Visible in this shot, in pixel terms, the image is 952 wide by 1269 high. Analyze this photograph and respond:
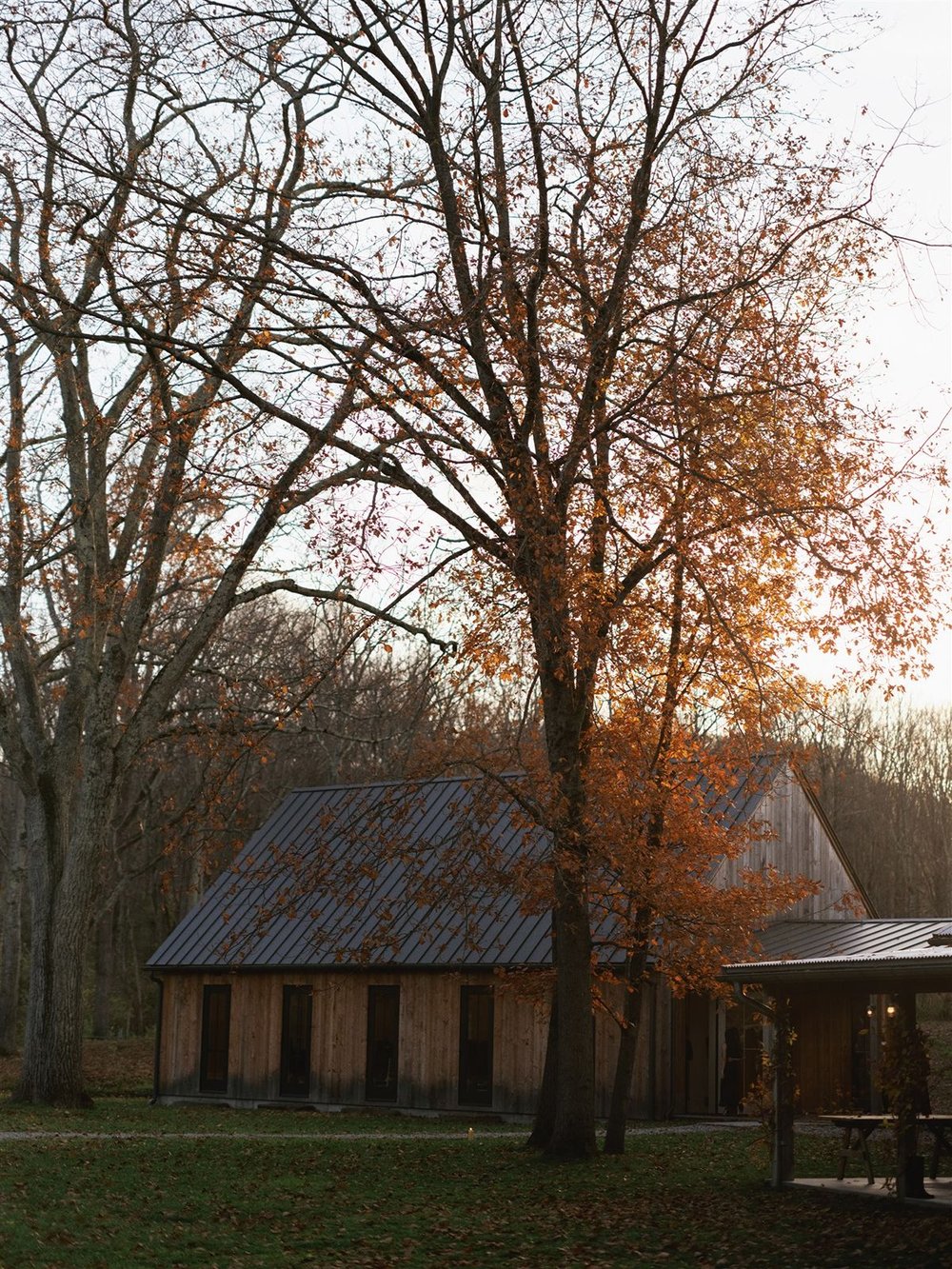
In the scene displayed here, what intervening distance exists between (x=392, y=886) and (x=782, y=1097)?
11779 millimetres

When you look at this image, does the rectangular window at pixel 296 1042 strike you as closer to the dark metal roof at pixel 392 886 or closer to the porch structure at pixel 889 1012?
the dark metal roof at pixel 392 886

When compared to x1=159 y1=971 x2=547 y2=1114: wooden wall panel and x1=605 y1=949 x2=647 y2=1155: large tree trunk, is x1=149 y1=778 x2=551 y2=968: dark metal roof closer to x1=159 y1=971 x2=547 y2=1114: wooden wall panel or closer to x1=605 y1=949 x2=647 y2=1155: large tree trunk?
x1=159 y1=971 x2=547 y2=1114: wooden wall panel

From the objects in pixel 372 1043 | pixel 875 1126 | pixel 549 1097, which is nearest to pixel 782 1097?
pixel 875 1126

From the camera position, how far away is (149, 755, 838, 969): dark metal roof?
15688 mm

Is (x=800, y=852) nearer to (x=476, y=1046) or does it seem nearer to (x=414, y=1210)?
(x=476, y=1046)

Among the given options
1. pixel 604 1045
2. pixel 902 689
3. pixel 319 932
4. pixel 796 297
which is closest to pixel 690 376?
pixel 796 297

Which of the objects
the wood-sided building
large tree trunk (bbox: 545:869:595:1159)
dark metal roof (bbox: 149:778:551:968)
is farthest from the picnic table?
the wood-sided building

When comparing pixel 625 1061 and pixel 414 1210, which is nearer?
pixel 414 1210

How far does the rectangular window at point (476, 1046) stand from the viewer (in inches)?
939

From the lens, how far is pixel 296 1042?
2614 centimetres

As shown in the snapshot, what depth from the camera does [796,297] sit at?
54.1ft

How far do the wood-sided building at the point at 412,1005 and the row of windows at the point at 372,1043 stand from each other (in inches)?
1.0

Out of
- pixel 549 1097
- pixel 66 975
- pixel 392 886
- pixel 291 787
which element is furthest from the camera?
pixel 291 787

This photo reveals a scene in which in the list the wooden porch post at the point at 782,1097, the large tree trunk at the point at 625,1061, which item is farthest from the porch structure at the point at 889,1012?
the large tree trunk at the point at 625,1061
